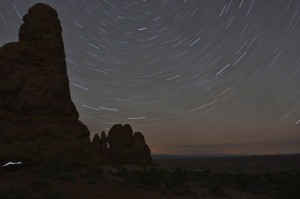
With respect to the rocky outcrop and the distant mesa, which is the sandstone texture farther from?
the distant mesa

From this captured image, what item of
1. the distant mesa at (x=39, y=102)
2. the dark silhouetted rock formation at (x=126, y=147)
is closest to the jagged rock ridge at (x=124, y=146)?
the dark silhouetted rock formation at (x=126, y=147)

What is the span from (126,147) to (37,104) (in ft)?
106

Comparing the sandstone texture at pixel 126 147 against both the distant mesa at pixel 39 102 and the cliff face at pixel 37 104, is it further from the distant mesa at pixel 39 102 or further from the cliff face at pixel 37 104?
the cliff face at pixel 37 104

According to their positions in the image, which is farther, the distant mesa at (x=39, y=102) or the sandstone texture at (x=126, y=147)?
the sandstone texture at (x=126, y=147)

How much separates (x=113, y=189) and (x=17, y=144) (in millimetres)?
6566

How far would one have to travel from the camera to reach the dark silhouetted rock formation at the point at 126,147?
51.3m

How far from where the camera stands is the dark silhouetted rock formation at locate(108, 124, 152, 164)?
5131 cm

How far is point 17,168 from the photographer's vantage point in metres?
19.4

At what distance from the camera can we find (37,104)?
2122cm

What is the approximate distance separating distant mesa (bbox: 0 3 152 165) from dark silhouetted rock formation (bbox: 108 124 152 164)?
1116 inches

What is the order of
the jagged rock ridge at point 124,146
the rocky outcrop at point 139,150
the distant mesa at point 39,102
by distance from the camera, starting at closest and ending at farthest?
the distant mesa at point 39,102 → the jagged rock ridge at point 124,146 → the rocky outcrop at point 139,150

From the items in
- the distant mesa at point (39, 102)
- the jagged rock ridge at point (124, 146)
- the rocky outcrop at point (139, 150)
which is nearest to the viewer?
the distant mesa at point (39, 102)

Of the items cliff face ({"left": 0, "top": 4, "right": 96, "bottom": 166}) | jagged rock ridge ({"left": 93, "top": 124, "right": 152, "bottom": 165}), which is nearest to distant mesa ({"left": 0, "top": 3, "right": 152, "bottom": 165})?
cliff face ({"left": 0, "top": 4, "right": 96, "bottom": 166})

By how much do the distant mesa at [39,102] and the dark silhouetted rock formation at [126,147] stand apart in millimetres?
28358
